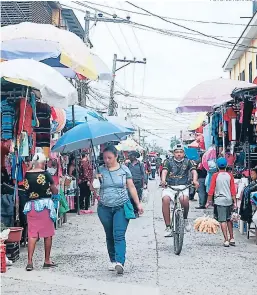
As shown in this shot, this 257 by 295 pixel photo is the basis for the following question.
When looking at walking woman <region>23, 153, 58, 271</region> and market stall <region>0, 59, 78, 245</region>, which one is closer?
walking woman <region>23, 153, 58, 271</region>

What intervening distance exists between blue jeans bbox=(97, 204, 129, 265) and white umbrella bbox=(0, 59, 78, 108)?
1.74 metres

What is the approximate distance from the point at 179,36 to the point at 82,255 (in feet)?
30.8

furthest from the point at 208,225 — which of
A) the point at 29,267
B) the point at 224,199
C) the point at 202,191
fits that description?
the point at 202,191

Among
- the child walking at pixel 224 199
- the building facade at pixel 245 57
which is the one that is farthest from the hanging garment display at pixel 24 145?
the building facade at pixel 245 57

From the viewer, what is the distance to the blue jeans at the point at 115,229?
7.17m

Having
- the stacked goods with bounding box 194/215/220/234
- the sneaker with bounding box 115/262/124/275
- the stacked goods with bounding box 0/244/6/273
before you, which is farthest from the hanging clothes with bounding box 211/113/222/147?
the stacked goods with bounding box 0/244/6/273

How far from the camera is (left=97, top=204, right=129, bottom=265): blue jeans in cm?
717

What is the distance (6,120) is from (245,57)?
17.4 m

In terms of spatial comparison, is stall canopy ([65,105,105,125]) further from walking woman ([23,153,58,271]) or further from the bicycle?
walking woman ([23,153,58,271])

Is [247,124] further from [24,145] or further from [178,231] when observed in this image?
[24,145]

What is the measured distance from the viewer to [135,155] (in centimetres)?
1451

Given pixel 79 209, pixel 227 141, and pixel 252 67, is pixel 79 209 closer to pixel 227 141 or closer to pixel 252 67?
pixel 227 141

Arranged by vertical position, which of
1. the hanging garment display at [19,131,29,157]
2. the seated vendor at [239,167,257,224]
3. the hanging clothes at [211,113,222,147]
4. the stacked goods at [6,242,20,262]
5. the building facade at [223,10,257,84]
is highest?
the building facade at [223,10,257,84]

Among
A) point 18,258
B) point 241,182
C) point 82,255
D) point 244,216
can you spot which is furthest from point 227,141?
point 18,258
